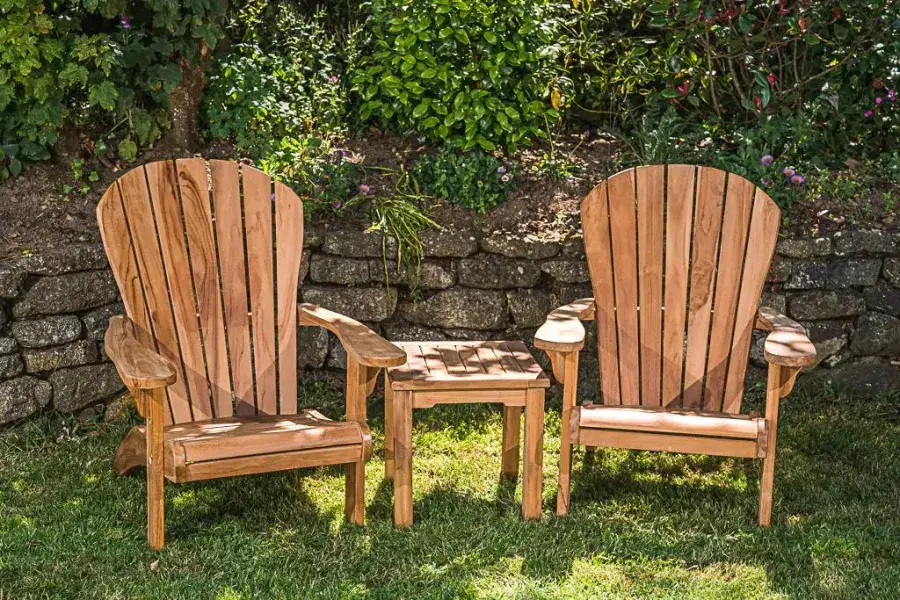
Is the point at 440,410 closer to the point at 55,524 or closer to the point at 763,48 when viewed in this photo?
the point at 55,524

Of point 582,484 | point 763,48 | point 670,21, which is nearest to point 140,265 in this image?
point 582,484

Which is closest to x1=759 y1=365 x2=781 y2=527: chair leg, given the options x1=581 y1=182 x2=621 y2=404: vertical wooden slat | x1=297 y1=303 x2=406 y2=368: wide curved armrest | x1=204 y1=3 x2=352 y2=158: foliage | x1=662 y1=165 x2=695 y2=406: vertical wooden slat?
x1=662 y1=165 x2=695 y2=406: vertical wooden slat

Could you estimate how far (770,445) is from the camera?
3.16 metres

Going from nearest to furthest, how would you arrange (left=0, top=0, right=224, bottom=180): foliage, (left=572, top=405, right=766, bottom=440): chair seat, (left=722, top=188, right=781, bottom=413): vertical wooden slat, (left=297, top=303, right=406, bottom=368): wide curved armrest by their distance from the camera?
(left=297, top=303, right=406, bottom=368): wide curved armrest → (left=572, top=405, right=766, bottom=440): chair seat → (left=722, top=188, right=781, bottom=413): vertical wooden slat → (left=0, top=0, right=224, bottom=180): foliage

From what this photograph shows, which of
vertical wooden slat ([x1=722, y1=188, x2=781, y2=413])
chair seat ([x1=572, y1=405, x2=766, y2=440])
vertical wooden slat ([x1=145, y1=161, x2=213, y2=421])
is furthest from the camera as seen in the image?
vertical wooden slat ([x1=722, y1=188, x2=781, y2=413])

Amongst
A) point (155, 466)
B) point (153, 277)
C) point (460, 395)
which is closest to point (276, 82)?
point (153, 277)

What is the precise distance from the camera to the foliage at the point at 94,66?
397 cm

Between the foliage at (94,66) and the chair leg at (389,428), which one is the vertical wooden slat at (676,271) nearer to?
the chair leg at (389,428)

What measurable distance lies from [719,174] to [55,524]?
2.48 meters

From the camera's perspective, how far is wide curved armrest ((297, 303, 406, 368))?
2998 millimetres

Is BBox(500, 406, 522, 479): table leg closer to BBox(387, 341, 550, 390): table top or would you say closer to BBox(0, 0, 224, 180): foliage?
BBox(387, 341, 550, 390): table top

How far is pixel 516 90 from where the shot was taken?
450cm

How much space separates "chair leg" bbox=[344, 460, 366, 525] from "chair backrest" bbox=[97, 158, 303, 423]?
40 centimetres

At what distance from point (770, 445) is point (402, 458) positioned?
3.78ft
